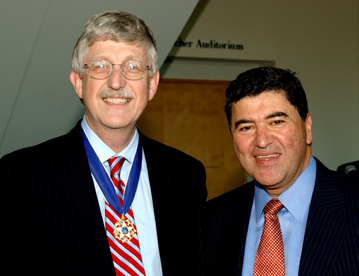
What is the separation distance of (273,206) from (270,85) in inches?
22.1

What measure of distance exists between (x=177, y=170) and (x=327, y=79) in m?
5.20

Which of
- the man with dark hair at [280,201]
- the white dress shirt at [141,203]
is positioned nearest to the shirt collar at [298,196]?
the man with dark hair at [280,201]

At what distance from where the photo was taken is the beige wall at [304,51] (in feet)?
21.2

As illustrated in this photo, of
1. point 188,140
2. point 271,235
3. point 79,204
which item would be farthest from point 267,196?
point 188,140

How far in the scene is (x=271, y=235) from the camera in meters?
1.94

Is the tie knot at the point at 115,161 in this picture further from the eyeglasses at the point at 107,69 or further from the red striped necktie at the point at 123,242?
the eyeglasses at the point at 107,69

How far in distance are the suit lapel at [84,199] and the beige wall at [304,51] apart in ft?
14.5

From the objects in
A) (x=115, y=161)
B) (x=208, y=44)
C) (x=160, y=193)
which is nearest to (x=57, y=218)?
(x=115, y=161)

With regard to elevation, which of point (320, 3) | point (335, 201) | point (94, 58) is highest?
point (320, 3)

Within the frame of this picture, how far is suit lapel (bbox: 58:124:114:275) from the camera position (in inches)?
73.8

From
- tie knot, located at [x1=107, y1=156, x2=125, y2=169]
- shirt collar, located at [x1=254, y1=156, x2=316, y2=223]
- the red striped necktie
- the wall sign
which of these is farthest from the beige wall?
the red striped necktie

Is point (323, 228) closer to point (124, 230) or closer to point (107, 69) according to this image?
point (124, 230)

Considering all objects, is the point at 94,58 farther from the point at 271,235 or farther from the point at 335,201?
the point at 335,201

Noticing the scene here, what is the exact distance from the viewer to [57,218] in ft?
6.27
